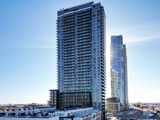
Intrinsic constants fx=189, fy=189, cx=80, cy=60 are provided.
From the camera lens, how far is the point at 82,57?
182750mm

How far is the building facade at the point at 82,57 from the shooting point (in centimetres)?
17125

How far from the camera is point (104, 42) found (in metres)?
183

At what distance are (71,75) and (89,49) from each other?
103 feet

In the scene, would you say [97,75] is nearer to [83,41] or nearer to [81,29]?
[83,41]

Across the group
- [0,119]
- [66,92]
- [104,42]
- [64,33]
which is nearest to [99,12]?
[104,42]

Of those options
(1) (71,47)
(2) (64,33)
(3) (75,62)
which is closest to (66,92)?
(3) (75,62)

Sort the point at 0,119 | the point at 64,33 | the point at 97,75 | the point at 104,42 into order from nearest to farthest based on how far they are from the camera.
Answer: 1. the point at 0,119
2. the point at 97,75
3. the point at 104,42
4. the point at 64,33

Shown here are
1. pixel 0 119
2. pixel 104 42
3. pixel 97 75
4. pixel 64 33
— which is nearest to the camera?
pixel 0 119

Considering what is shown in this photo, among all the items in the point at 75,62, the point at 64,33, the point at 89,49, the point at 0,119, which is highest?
the point at 64,33

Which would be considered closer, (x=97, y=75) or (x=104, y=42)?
(x=97, y=75)

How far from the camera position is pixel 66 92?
602 ft

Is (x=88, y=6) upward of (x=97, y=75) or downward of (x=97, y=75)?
upward

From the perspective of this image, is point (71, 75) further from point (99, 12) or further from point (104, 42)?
point (99, 12)

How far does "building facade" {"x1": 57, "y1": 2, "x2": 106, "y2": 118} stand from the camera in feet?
562
